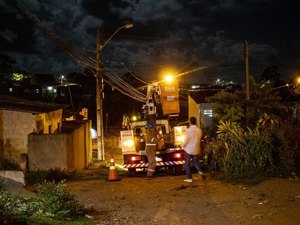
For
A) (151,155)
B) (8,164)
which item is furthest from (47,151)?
(151,155)

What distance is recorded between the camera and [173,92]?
63.7 ft

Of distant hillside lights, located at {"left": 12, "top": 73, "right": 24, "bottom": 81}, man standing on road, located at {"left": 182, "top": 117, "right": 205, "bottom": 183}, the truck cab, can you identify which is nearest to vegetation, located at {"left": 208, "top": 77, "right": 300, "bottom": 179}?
man standing on road, located at {"left": 182, "top": 117, "right": 205, "bottom": 183}

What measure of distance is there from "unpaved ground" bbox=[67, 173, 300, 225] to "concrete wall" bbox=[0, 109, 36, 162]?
5.35 m

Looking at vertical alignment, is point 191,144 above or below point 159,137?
below

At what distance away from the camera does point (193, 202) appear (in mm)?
10562

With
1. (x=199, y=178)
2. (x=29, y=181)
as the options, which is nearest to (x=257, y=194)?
(x=199, y=178)

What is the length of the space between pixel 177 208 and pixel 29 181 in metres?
7.33

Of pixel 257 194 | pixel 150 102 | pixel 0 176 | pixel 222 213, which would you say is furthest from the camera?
pixel 150 102

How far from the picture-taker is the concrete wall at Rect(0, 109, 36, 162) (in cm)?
1839

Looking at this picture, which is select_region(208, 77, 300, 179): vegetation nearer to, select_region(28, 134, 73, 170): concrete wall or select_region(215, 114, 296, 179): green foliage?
select_region(215, 114, 296, 179): green foliage

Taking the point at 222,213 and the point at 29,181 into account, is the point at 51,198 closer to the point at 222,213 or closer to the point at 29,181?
the point at 222,213

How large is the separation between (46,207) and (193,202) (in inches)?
143

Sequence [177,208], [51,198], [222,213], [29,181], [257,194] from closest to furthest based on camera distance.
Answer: [51,198] → [222,213] → [177,208] → [257,194] → [29,181]

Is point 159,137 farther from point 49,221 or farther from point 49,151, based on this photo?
point 49,221
